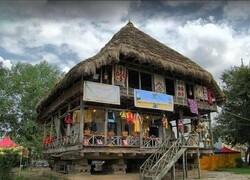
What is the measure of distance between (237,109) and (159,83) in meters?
13.9

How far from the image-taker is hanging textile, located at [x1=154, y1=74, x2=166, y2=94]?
1590 centimetres

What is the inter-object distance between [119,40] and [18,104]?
22272 millimetres

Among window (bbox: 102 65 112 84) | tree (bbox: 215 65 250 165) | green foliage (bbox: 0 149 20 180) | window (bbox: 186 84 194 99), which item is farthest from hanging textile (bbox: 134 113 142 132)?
tree (bbox: 215 65 250 165)

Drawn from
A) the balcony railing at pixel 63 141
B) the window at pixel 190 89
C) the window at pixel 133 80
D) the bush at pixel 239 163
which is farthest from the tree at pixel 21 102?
the bush at pixel 239 163

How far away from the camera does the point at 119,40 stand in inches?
607

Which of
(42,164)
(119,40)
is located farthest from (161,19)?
(42,164)

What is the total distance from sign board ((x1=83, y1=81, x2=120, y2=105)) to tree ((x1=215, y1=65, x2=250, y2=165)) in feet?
50.6

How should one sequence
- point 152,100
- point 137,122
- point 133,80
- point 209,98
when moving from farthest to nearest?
1. point 209,98
2. point 133,80
3. point 152,100
4. point 137,122

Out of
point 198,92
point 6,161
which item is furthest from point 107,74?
point 198,92

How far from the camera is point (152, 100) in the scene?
15.1 m

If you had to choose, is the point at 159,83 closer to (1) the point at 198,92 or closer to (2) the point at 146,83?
(2) the point at 146,83

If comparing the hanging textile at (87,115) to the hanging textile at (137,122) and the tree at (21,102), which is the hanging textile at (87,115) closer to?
the hanging textile at (137,122)

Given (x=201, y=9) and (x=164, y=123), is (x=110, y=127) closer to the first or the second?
(x=164, y=123)

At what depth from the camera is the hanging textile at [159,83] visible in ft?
52.2
